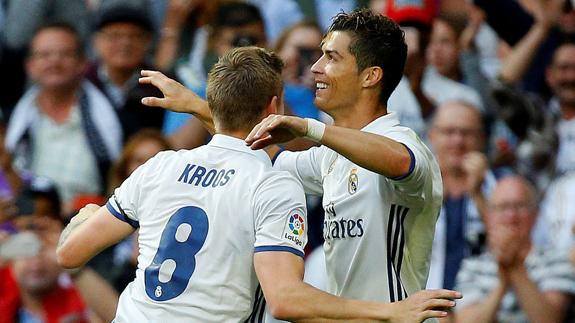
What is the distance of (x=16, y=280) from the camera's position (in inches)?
320

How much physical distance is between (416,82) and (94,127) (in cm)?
224

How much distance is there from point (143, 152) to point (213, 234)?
12.0ft

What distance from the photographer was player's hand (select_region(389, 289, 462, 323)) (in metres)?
4.63

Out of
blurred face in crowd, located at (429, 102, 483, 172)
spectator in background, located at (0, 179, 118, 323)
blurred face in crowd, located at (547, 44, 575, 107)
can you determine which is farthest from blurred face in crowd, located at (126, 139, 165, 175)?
blurred face in crowd, located at (547, 44, 575, 107)

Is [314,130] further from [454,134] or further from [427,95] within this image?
[427,95]

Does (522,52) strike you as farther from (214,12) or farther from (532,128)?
(214,12)

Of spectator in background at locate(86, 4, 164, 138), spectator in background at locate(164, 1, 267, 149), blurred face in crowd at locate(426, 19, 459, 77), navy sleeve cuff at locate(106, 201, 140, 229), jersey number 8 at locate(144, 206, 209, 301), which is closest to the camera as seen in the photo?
jersey number 8 at locate(144, 206, 209, 301)

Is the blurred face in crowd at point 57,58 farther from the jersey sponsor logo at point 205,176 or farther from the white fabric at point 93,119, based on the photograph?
the jersey sponsor logo at point 205,176

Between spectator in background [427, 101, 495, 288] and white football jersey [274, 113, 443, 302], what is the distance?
281 cm

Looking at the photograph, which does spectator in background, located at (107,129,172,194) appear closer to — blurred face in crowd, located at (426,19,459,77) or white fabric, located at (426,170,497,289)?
white fabric, located at (426,170,497,289)

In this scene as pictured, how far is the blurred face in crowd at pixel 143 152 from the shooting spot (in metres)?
8.38

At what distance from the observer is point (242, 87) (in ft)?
16.1

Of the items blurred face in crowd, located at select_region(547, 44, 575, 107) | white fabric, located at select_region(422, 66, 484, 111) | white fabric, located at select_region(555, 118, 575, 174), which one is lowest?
white fabric, located at select_region(422, 66, 484, 111)

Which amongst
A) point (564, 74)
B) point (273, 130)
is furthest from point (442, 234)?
point (273, 130)
